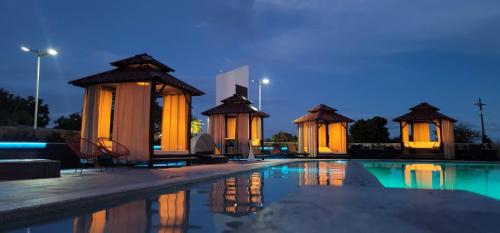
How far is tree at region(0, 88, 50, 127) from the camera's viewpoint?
3769 cm

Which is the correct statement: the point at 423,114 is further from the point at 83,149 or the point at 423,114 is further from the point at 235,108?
the point at 83,149

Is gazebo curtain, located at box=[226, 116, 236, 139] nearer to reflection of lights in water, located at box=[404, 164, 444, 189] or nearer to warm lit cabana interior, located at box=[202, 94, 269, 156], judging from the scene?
warm lit cabana interior, located at box=[202, 94, 269, 156]

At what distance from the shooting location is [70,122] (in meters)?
41.4

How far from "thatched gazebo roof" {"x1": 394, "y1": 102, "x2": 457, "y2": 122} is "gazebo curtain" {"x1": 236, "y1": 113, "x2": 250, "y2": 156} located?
10154 millimetres

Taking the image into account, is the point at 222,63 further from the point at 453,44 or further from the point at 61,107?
the point at 453,44

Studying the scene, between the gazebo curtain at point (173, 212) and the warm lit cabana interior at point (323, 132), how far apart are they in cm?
1765

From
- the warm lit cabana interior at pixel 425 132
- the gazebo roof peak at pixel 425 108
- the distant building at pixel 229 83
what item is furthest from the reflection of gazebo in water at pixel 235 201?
the distant building at pixel 229 83

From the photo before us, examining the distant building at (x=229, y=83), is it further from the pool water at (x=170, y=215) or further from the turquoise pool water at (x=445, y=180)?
the pool water at (x=170, y=215)

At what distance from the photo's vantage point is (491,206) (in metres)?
4.07

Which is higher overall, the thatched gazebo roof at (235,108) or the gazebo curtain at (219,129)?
the thatched gazebo roof at (235,108)

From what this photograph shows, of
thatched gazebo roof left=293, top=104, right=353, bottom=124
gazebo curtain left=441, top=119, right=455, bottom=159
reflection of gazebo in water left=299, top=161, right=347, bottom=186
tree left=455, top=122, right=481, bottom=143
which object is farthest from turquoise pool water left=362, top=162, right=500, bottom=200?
tree left=455, top=122, right=481, bottom=143

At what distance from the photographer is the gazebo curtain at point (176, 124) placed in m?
12.2

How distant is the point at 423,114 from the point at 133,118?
18.3m

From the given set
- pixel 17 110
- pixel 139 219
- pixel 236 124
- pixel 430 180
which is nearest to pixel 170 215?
pixel 139 219
